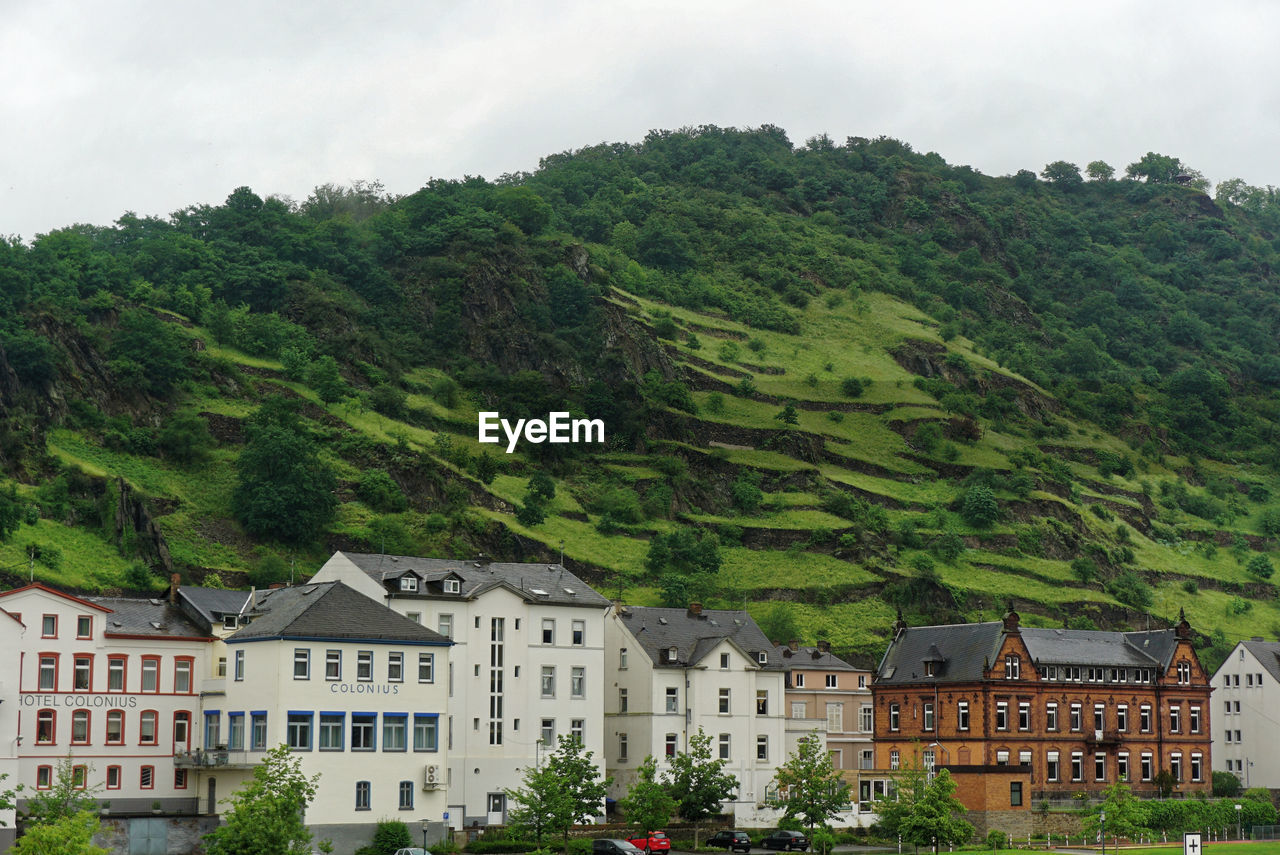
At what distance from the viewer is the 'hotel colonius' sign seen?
75.4 metres

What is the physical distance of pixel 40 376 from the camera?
13412cm

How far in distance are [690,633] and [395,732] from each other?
26.0 m

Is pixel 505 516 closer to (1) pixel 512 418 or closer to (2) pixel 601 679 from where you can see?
(1) pixel 512 418

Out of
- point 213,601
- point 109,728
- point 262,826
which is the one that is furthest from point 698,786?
point 262,826

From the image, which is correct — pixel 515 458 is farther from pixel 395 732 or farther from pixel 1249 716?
pixel 395 732

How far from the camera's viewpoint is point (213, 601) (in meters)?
85.3

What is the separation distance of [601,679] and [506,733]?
21.7 feet

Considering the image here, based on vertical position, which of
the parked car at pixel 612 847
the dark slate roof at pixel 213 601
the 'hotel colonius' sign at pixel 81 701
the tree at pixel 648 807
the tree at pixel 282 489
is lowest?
the parked car at pixel 612 847

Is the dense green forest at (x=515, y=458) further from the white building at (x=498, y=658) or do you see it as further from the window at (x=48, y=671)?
the white building at (x=498, y=658)

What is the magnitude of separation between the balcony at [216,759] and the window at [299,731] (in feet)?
5.95

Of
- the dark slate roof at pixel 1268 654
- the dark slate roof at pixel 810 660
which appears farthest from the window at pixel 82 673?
the dark slate roof at pixel 1268 654

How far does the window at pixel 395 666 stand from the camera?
246 ft

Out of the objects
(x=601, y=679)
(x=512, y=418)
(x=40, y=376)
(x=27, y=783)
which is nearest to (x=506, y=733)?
(x=601, y=679)

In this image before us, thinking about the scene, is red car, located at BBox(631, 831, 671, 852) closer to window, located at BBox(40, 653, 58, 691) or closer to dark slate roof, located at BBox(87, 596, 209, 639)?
dark slate roof, located at BBox(87, 596, 209, 639)
